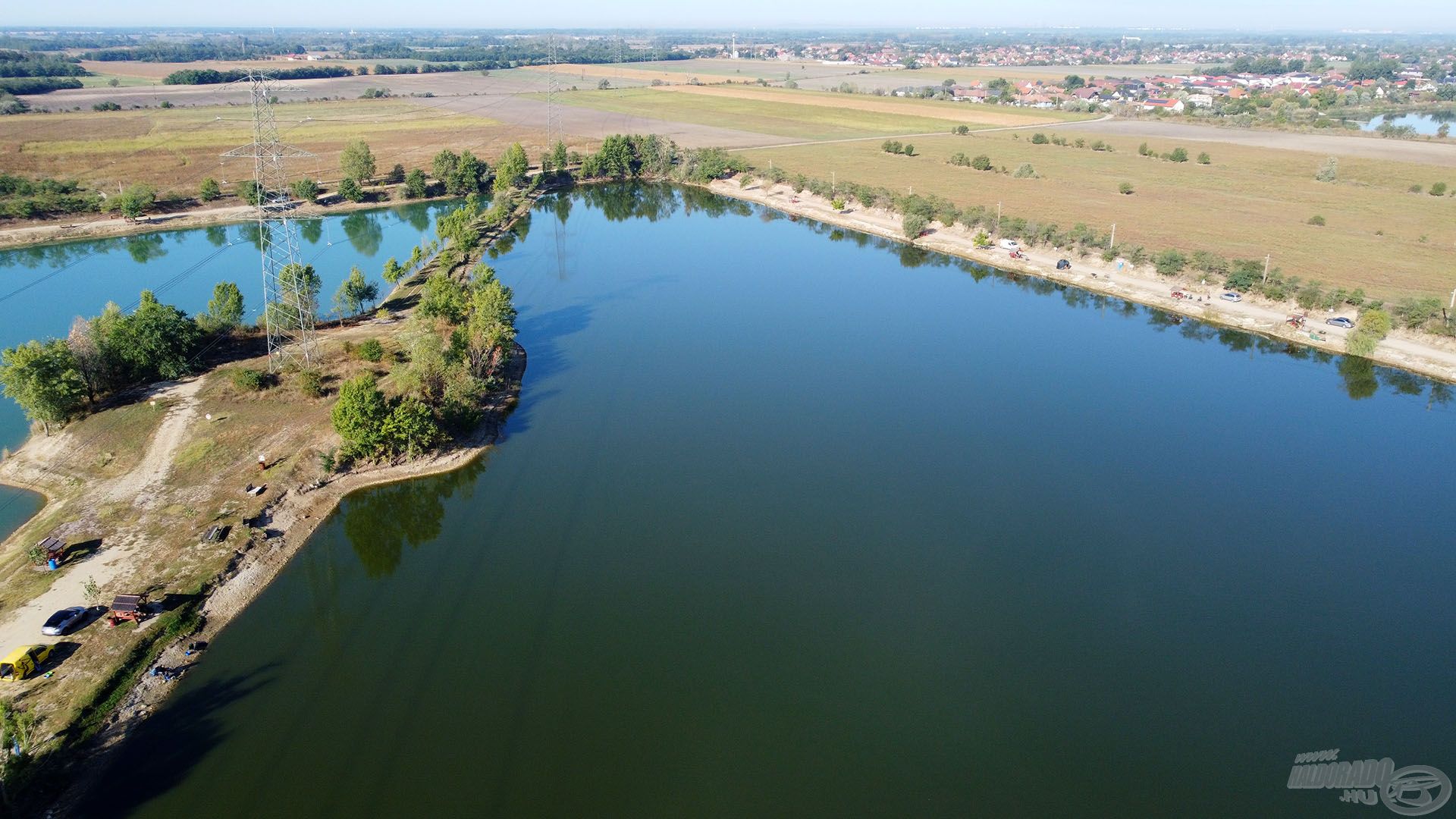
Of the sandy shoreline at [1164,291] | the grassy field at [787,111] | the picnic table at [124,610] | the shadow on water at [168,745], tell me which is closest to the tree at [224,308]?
the picnic table at [124,610]

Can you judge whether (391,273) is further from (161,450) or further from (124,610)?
(124,610)

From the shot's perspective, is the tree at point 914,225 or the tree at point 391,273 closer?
the tree at point 391,273

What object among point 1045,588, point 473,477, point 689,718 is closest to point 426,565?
point 473,477

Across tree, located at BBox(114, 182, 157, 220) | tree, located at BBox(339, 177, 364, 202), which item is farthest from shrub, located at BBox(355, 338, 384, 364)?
tree, located at BBox(114, 182, 157, 220)

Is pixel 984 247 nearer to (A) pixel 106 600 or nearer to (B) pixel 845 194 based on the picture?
(B) pixel 845 194

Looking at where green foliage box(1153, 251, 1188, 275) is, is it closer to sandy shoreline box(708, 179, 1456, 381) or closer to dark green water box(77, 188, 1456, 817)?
sandy shoreline box(708, 179, 1456, 381)

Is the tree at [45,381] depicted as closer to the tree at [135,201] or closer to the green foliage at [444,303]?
the green foliage at [444,303]

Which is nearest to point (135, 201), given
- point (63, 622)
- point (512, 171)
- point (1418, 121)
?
point (512, 171)
